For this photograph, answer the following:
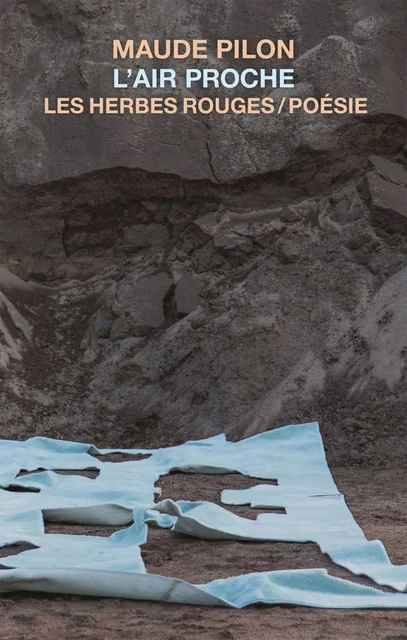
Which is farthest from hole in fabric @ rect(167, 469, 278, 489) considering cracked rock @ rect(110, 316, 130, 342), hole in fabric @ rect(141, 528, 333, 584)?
cracked rock @ rect(110, 316, 130, 342)

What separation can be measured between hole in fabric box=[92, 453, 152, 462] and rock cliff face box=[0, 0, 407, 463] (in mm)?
819

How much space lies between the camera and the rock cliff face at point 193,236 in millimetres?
8953

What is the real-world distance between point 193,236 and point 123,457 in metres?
3.34

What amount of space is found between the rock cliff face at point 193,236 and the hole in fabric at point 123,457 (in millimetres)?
819

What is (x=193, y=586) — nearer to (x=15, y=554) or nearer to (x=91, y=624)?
(x=91, y=624)

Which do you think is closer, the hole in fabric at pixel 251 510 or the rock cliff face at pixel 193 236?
the hole in fabric at pixel 251 510

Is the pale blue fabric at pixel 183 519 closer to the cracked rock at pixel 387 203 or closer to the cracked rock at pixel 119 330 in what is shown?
the cracked rock at pixel 119 330

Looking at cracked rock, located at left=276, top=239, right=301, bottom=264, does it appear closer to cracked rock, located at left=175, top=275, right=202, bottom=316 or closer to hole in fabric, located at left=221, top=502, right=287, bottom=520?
cracked rock, located at left=175, top=275, right=202, bottom=316

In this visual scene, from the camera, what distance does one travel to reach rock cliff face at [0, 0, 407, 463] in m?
8.95

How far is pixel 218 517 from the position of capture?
5.02 meters

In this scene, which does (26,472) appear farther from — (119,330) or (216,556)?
(119,330)

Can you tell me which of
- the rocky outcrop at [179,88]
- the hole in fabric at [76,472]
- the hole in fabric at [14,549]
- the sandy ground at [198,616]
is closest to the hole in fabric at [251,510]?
the sandy ground at [198,616]

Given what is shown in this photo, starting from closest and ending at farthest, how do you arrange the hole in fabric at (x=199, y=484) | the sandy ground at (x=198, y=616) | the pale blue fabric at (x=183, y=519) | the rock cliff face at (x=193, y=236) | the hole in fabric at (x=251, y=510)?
1. the sandy ground at (x=198, y=616)
2. the pale blue fabric at (x=183, y=519)
3. the hole in fabric at (x=251, y=510)
4. the hole in fabric at (x=199, y=484)
5. the rock cliff face at (x=193, y=236)

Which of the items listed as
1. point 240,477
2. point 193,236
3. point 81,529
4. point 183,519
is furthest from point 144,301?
point 183,519
